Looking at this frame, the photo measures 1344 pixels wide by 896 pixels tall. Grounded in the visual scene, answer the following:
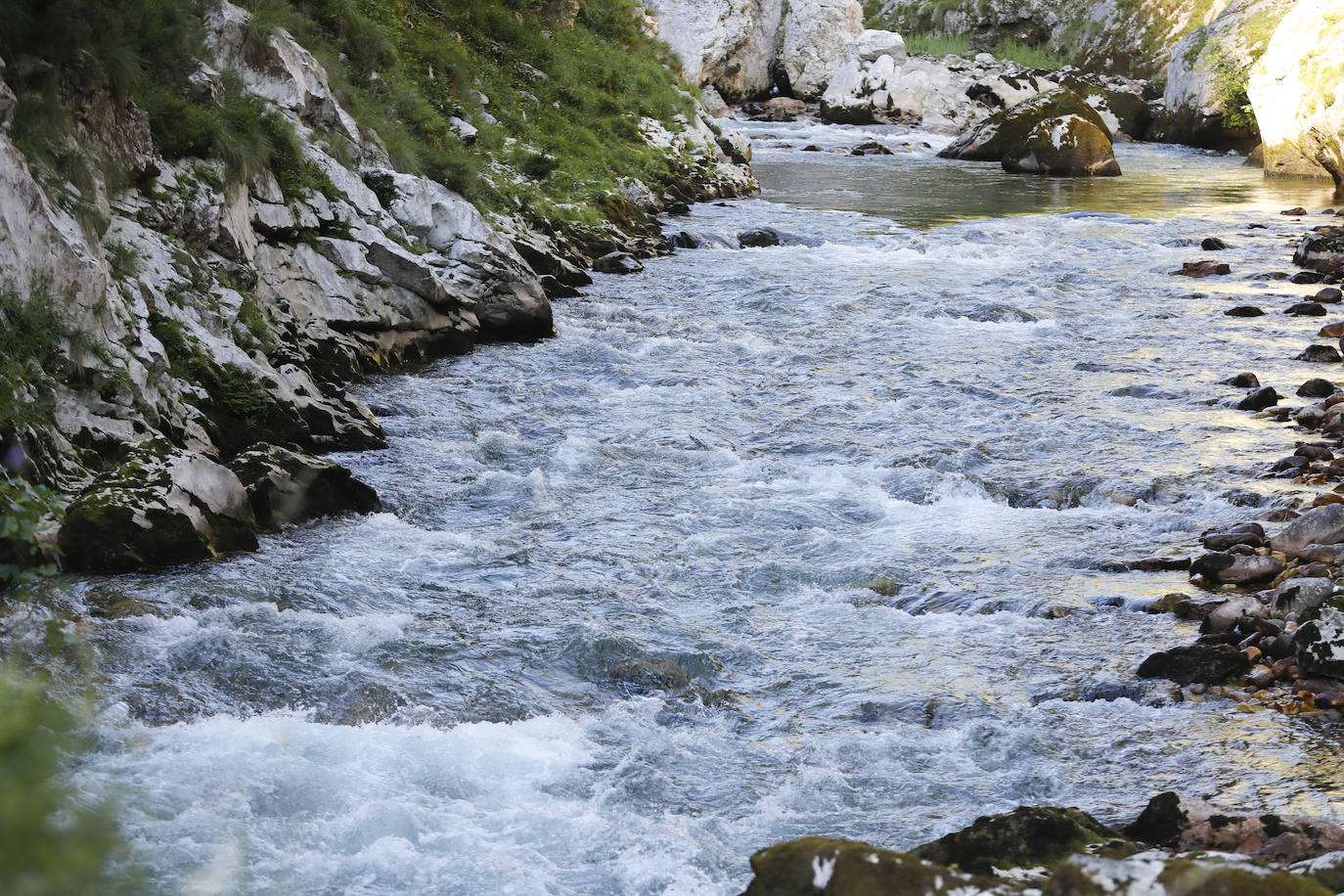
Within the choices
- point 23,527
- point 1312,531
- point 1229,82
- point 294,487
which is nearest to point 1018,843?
point 23,527

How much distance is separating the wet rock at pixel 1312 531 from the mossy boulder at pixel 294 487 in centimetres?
709

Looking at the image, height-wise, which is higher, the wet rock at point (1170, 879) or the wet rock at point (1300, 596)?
the wet rock at point (1170, 879)

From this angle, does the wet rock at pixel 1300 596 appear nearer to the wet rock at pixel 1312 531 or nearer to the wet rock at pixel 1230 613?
the wet rock at pixel 1230 613

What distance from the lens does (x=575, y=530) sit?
9617 millimetres

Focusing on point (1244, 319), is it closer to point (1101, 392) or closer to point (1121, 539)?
point (1101, 392)

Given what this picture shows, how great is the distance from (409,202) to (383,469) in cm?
641

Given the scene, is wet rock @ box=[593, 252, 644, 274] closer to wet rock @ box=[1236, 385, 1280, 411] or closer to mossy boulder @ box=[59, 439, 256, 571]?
wet rock @ box=[1236, 385, 1280, 411]

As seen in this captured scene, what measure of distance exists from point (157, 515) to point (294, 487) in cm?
132

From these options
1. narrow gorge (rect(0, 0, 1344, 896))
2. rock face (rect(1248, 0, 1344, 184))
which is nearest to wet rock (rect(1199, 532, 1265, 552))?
narrow gorge (rect(0, 0, 1344, 896))

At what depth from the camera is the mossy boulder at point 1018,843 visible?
4.59 m

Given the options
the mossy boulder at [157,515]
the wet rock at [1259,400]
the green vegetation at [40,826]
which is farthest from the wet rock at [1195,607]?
the green vegetation at [40,826]

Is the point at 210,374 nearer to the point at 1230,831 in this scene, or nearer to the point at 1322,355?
the point at 1230,831

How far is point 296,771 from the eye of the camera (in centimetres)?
590

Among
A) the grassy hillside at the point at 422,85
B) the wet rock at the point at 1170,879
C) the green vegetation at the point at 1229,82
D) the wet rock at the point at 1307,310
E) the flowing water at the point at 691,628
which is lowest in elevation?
the flowing water at the point at 691,628
